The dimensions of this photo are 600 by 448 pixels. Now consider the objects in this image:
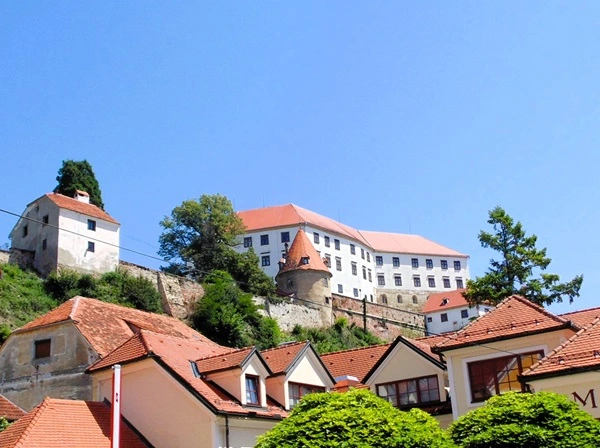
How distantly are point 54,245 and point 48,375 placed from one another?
3809 cm

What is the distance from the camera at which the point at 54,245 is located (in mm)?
67125

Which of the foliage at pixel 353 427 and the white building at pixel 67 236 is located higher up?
the white building at pixel 67 236

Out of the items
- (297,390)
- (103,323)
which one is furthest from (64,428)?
(103,323)

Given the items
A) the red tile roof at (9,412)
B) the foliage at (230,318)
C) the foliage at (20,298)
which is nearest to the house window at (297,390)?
the red tile roof at (9,412)

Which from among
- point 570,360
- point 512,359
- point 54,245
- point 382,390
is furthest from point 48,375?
point 54,245

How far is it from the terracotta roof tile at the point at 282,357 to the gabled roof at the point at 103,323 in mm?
4266

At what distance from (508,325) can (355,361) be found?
8.07 m

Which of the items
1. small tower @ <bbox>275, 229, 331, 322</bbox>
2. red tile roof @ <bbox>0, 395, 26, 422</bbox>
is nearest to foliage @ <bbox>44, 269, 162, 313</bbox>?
small tower @ <bbox>275, 229, 331, 322</bbox>

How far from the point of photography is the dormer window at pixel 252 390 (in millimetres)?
25956

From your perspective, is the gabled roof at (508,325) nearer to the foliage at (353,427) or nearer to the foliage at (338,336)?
the foliage at (353,427)

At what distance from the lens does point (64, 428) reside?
22.7 metres

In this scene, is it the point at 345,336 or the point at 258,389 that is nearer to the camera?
the point at 258,389

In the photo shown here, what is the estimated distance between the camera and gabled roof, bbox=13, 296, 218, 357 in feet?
101

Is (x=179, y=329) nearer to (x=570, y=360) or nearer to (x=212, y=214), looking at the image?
(x=570, y=360)
